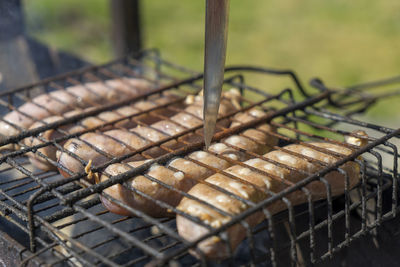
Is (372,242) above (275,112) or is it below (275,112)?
below

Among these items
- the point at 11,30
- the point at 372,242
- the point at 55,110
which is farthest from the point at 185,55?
the point at 372,242

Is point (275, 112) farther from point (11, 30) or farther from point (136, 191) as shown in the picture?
point (11, 30)

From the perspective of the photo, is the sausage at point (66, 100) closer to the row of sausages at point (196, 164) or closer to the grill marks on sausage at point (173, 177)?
the row of sausages at point (196, 164)

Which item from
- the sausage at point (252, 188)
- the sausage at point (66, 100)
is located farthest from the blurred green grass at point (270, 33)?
the sausage at point (252, 188)

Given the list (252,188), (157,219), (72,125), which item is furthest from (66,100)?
(252,188)

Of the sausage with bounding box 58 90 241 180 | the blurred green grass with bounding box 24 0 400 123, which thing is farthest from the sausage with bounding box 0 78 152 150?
the blurred green grass with bounding box 24 0 400 123

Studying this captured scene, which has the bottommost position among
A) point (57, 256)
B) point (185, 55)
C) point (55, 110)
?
point (185, 55)

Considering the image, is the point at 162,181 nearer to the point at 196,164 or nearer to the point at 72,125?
the point at 196,164
